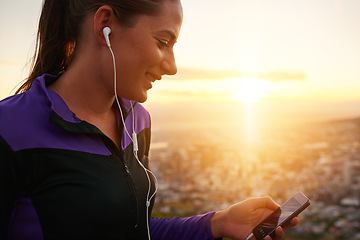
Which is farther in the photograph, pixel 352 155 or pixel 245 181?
pixel 352 155

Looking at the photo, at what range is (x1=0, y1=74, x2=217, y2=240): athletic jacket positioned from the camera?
0.85 meters

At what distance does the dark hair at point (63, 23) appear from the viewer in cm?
101

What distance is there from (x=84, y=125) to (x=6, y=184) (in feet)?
0.87

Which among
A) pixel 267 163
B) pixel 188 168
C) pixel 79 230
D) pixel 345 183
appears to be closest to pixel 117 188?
pixel 79 230

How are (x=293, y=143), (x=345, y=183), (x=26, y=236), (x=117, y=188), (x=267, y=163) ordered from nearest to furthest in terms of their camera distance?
(x=26, y=236) < (x=117, y=188) < (x=345, y=183) < (x=267, y=163) < (x=293, y=143)

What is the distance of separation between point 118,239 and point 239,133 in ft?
39.5

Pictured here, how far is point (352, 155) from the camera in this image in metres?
11.2

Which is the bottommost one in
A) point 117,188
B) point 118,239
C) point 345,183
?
point 345,183

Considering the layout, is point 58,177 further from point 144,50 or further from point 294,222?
point 294,222

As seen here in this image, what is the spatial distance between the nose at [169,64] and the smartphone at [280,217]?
0.66m

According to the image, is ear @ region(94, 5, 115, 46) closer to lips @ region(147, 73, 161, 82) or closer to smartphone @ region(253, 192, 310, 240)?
lips @ region(147, 73, 161, 82)

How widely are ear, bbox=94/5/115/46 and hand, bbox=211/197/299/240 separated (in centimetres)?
78

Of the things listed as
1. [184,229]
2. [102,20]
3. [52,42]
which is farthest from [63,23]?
[184,229]

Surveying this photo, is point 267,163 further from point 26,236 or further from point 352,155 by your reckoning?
point 26,236
